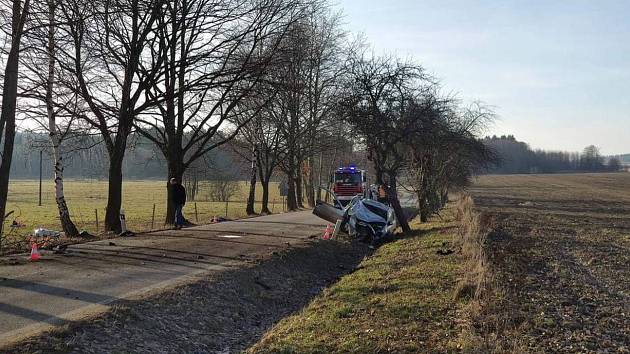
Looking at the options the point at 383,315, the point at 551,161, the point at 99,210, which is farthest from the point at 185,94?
the point at 551,161

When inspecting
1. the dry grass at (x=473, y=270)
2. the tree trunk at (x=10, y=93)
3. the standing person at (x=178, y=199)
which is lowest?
the dry grass at (x=473, y=270)

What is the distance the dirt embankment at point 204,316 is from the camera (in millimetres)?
7203

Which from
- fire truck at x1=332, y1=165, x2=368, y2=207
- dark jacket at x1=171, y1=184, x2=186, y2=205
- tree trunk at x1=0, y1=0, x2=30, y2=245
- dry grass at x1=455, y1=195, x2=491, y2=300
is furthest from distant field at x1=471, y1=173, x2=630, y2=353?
fire truck at x1=332, y1=165, x2=368, y2=207

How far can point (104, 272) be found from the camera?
11.4 m

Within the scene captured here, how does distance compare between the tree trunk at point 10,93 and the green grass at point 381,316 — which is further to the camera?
the tree trunk at point 10,93

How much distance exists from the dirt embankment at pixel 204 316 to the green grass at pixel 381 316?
69 cm

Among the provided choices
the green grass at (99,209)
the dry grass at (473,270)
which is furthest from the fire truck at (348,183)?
the dry grass at (473,270)

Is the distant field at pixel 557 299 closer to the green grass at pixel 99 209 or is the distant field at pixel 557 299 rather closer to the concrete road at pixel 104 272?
the concrete road at pixel 104 272

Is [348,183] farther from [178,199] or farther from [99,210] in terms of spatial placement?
[99,210]

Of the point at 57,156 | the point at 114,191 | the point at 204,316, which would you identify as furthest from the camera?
the point at 114,191

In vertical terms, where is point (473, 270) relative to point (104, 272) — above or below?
above

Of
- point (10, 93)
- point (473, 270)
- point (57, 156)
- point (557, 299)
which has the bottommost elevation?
point (557, 299)

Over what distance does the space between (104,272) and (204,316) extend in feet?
10.6

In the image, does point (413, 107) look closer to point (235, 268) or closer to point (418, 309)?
point (235, 268)
